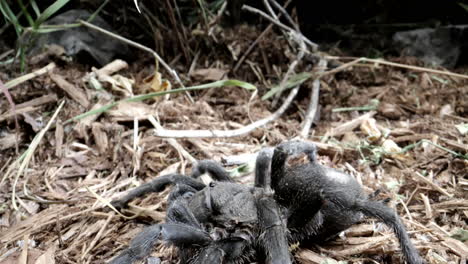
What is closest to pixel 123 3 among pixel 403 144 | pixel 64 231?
pixel 64 231

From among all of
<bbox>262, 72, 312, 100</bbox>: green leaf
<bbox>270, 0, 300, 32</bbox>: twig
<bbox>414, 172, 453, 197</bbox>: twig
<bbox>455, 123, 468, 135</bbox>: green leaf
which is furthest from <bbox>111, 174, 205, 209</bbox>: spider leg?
<bbox>270, 0, 300, 32</bbox>: twig

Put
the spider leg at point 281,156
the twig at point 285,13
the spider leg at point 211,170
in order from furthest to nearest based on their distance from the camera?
the twig at point 285,13
the spider leg at point 211,170
the spider leg at point 281,156

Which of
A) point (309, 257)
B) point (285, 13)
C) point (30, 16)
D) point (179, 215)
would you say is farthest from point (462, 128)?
point (30, 16)

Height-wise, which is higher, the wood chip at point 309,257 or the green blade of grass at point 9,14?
the green blade of grass at point 9,14

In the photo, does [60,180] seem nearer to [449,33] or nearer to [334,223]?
[334,223]

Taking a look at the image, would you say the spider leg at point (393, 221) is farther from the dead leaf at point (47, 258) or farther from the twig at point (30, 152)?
the twig at point (30, 152)

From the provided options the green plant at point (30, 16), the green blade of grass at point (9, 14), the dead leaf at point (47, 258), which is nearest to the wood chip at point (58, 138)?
the green plant at point (30, 16)

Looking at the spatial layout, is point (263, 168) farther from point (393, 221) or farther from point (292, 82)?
point (292, 82)
